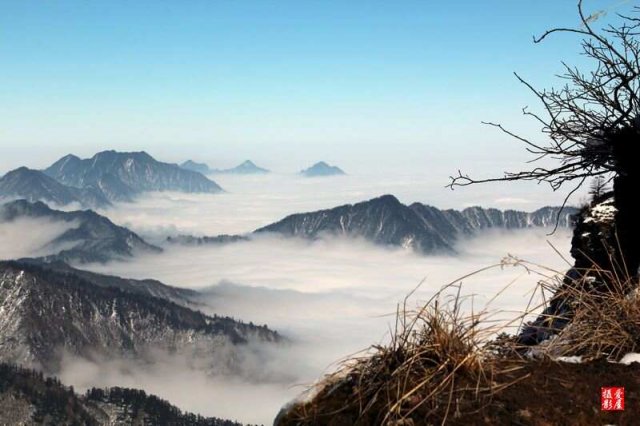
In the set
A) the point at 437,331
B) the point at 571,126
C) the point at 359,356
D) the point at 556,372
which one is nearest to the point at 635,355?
the point at 556,372

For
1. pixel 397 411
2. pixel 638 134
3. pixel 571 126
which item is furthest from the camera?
pixel 571 126

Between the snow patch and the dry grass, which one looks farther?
the snow patch

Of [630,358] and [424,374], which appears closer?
[424,374]

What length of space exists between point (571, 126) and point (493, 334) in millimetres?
3903

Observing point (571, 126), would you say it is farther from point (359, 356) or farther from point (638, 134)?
point (359, 356)

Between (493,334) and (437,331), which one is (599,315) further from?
(437,331)

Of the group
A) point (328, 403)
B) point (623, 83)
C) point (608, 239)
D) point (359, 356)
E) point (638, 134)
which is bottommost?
point (328, 403)

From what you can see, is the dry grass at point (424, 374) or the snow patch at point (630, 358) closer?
the dry grass at point (424, 374)

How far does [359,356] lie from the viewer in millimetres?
3951

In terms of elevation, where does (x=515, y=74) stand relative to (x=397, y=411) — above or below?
above

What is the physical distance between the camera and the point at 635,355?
452cm

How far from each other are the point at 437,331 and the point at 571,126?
168 inches

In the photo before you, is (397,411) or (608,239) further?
(608,239)

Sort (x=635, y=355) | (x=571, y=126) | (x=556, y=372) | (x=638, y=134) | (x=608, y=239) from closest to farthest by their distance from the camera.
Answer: (x=556, y=372), (x=635, y=355), (x=638, y=134), (x=571, y=126), (x=608, y=239)
